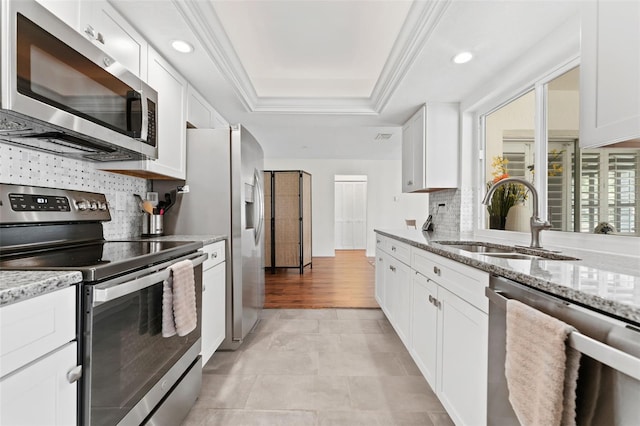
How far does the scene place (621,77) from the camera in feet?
3.07

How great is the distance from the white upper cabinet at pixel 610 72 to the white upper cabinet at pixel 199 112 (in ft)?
8.16

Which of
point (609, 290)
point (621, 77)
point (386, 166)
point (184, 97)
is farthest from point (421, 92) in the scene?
point (386, 166)

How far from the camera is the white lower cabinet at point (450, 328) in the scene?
1.19m

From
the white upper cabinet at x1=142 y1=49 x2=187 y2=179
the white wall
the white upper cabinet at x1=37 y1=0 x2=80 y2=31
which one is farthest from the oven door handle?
the white wall

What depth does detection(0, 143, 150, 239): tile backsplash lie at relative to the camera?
4.31 feet

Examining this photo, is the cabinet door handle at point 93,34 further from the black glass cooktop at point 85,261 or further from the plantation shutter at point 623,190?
the plantation shutter at point 623,190

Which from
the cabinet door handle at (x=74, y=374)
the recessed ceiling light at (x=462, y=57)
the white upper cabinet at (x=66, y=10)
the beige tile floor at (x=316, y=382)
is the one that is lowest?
the beige tile floor at (x=316, y=382)

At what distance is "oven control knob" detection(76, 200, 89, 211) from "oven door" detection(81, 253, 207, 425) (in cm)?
61

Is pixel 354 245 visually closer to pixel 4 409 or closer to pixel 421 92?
pixel 421 92

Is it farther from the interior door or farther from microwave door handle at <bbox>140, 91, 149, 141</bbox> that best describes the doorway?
microwave door handle at <bbox>140, 91, 149, 141</bbox>

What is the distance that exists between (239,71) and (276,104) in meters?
0.71

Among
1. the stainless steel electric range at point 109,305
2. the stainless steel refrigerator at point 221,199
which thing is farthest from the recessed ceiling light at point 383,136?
the stainless steel electric range at point 109,305

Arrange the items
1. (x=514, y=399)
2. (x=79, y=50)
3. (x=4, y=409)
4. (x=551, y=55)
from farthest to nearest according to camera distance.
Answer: (x=551, y=55), (x=79, y=50), (x=514, y=399), (x=4, y=409)

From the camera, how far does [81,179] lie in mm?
1705
